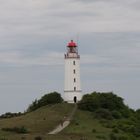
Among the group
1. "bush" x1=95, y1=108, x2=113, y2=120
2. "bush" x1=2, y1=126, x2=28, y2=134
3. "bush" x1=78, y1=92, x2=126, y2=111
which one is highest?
"bush" x1=78, y1=92, x2=126, y2=111

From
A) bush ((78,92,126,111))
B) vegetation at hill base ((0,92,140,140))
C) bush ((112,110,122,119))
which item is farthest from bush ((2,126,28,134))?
bush ((112,110,122,119))

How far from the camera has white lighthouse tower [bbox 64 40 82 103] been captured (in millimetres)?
109438

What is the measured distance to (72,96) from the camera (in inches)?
4309

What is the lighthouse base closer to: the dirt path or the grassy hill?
the grassy hill

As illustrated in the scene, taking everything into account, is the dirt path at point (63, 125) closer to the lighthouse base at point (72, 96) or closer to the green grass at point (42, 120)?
the green grass at point (42, 120)

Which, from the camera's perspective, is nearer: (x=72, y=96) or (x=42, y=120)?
(x=42, y=120)

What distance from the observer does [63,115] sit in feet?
332

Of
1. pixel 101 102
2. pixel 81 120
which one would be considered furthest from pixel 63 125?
pixel 101 102

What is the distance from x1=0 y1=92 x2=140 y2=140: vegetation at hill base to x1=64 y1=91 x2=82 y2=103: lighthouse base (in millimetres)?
1370

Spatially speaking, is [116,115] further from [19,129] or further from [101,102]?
[19,129]

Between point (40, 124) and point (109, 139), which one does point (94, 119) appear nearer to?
point (40, 124)

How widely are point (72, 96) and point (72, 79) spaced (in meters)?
3.09

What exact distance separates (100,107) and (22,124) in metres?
20.6

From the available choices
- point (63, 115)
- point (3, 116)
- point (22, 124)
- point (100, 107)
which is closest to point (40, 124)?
point (22, 124)
